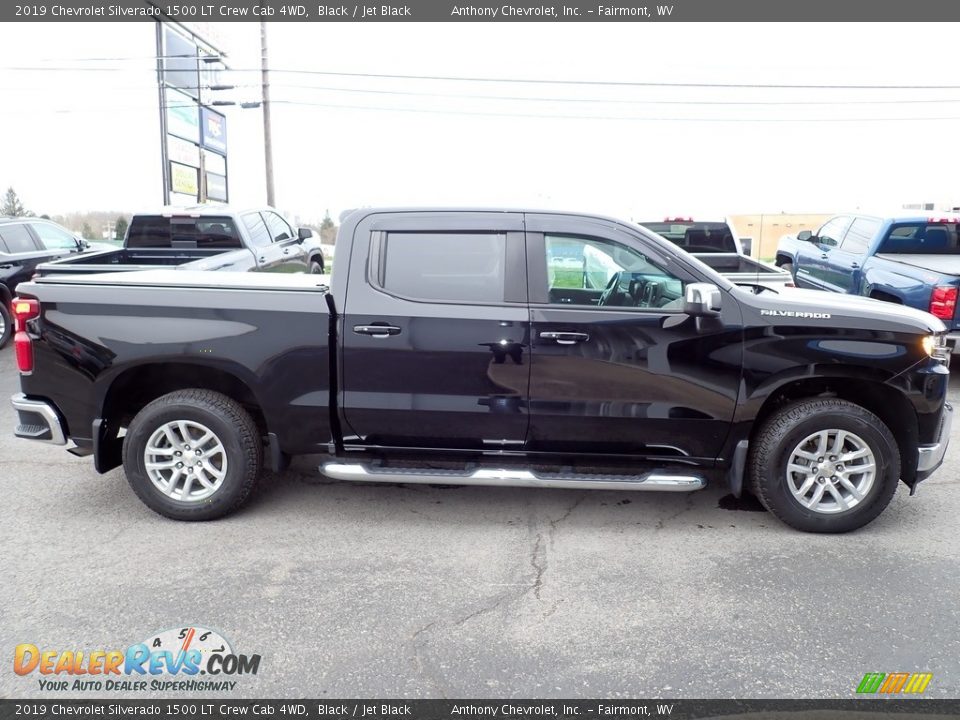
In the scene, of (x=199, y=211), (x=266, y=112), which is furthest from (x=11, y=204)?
(x=199, y=211)

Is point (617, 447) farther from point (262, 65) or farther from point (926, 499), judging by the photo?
point (262, 65)

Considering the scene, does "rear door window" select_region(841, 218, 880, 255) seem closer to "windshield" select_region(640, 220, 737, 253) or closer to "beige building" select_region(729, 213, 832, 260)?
"windshield" select_region(640, 220, 737, 253)

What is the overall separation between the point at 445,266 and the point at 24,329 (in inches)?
100

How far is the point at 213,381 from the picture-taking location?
4.66 meters

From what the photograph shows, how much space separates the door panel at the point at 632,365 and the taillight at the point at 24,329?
296cm

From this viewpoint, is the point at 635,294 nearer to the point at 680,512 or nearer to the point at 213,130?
the point at 680,512

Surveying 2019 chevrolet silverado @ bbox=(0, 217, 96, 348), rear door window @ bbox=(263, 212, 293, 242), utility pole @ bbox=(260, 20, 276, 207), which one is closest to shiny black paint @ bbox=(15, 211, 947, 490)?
A: 2019 chevrolet silverado @ bbox=(0, 217, 96, 348)

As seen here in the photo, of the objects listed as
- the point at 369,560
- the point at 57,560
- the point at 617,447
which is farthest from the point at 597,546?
the point at 57,560

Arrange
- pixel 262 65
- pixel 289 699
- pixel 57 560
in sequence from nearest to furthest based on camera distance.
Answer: pixel 289 699
pixel 57 560
pixel 262 65

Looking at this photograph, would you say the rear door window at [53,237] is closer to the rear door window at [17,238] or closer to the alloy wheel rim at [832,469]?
the rear door window at [17,238]

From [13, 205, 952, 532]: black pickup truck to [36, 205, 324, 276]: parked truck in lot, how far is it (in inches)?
164

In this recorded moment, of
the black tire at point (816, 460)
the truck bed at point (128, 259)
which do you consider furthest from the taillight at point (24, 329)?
the black tire at point (816, 460)

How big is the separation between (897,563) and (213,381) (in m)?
4.10

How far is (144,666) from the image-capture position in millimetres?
3109
